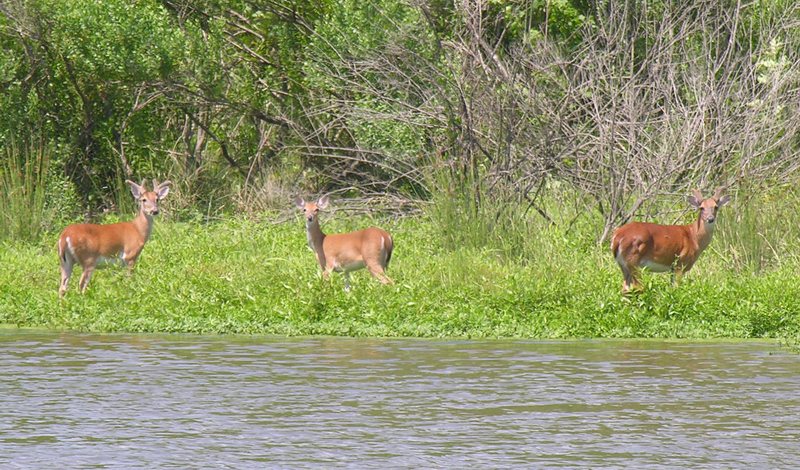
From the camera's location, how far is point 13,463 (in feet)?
22.9

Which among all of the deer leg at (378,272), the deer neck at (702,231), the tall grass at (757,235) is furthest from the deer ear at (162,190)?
the tall grass at (757,235)

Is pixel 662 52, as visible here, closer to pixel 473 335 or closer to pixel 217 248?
pixel 217 248

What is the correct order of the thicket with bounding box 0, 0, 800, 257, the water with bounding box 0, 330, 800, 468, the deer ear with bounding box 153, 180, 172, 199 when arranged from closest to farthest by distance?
the water with bounding box 0, 330, 800, 468 → the deer ear with bounding box 153, 180, 172, 199 → the thicket with bounding box 0, 0, 800, 257

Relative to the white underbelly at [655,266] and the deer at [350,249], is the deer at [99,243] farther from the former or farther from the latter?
the white underbelly at [655,266]

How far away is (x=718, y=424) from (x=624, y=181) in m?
8.78

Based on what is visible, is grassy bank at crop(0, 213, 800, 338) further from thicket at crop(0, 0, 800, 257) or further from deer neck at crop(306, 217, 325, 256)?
thicket at crop(0, 0, 800, 257)

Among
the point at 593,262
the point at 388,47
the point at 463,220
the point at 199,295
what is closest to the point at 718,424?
the point at 199,295

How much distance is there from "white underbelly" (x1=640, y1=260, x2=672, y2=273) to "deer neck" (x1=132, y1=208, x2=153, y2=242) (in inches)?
214

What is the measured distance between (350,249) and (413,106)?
469 cm

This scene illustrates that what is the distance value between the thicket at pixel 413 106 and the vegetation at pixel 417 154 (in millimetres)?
53

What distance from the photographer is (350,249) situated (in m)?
14.5

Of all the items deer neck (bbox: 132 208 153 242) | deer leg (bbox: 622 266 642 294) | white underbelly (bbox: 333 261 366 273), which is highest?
deer leg (bbox: 622 266 642 294)

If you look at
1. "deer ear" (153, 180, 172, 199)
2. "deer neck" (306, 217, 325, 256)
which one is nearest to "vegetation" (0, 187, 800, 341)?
"deer neck" (306, 217, 325, 256)

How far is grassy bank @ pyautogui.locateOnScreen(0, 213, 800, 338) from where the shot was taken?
38.7 feet
